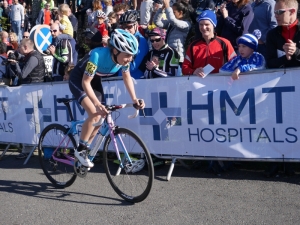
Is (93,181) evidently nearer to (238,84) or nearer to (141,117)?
(141,117)

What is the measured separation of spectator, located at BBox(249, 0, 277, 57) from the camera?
8.34m

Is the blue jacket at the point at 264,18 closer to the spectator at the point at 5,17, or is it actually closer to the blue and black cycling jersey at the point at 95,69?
the blue and black cycling jersey at the point at 95,69

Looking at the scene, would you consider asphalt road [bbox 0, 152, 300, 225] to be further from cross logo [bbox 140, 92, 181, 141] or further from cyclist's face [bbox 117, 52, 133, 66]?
cyclist's face [bbox 117, 52, 133, 66]

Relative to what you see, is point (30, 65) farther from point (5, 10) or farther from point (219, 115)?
point (5, 10)

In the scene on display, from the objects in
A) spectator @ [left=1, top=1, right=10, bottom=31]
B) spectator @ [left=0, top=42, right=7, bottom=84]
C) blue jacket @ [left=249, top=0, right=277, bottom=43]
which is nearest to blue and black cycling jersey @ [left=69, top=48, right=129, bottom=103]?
blue jacket @ [left=249, top=0, right=277, bottom=43]

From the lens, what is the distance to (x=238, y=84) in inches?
254

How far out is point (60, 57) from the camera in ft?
32.3

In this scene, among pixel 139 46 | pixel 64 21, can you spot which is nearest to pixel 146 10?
pixel 64 21

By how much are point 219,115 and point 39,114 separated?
10.7 feet

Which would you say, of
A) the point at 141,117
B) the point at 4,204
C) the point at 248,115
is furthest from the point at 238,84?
the point at 4,204

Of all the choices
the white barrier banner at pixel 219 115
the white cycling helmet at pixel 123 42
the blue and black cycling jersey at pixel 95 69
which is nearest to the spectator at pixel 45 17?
the white barrier banner at pixel 219 115

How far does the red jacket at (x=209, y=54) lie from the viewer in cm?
698

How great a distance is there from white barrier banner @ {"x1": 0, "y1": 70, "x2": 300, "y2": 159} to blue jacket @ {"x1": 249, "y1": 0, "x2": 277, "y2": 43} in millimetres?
2275

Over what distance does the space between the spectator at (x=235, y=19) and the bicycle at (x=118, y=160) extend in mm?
3406
